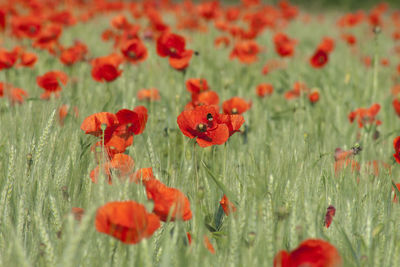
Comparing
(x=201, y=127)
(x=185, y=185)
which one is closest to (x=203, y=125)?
(x=201, y=127)

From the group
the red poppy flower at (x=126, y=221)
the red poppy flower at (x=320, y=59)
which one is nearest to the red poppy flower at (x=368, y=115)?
the red poppy flower at (x=320, y=59)

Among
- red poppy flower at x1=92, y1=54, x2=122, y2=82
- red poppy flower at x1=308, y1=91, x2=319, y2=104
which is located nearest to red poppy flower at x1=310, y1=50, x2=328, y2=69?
red poppy flower at x1=308, y1=91, x2=319, y2=104

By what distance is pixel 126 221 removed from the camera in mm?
673

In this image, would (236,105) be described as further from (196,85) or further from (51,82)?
(51,82)

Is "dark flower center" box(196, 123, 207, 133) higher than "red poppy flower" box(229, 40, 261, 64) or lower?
lower

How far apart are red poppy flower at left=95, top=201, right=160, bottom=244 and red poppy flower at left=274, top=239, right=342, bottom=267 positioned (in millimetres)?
201

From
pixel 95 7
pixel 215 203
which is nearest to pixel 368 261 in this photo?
pixel 215 203

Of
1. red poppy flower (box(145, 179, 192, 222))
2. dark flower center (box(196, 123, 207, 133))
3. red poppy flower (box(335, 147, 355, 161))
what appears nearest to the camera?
red poppy flower (box(145, 179, 192, 222))

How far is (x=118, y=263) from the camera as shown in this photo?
2.42ft

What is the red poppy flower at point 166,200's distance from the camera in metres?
0.74

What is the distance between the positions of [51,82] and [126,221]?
1081 millimetres

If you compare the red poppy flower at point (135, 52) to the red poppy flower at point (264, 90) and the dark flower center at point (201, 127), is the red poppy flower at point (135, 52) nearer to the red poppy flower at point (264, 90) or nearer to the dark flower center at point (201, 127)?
the red poppy flower at point (264, 90)

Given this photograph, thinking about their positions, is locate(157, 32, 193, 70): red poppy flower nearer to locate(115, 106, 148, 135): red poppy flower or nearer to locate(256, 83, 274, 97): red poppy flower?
locate(256, 83, 274, 97): red poppy flower

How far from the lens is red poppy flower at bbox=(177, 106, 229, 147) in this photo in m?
0.99
